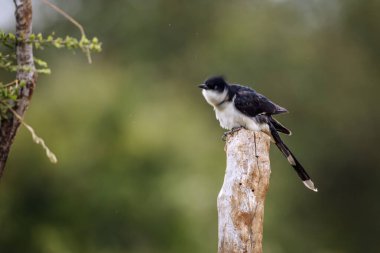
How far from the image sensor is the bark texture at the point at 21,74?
732 cm

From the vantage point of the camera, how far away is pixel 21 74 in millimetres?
7398

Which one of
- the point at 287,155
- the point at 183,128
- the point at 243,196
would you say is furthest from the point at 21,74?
the point at 183,128

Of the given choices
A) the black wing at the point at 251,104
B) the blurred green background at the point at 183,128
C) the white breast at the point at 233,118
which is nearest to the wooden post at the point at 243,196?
the white breast at the point at 233,118

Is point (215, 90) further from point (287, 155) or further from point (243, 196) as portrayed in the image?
point (243, 196)

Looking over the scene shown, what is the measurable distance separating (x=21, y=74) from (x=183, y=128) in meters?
13.8

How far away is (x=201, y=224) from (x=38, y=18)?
32.5 ft

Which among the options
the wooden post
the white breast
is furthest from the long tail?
the wooden post

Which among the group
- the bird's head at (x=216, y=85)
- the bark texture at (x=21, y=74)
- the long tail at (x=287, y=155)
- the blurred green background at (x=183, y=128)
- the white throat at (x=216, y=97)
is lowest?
the bark texture at (x=21, y=74)

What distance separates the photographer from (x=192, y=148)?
21.0m

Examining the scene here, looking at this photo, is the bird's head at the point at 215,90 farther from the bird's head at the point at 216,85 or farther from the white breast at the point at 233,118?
the white breast at the point at 233,118

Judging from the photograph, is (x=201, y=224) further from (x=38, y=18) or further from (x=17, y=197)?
(x=38, y=18)

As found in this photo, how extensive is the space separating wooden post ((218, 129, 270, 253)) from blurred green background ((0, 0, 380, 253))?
1085cm

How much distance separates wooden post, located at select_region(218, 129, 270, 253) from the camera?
8.52 metres

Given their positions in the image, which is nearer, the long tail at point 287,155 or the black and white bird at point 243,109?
the black and white bird at point 243,109
